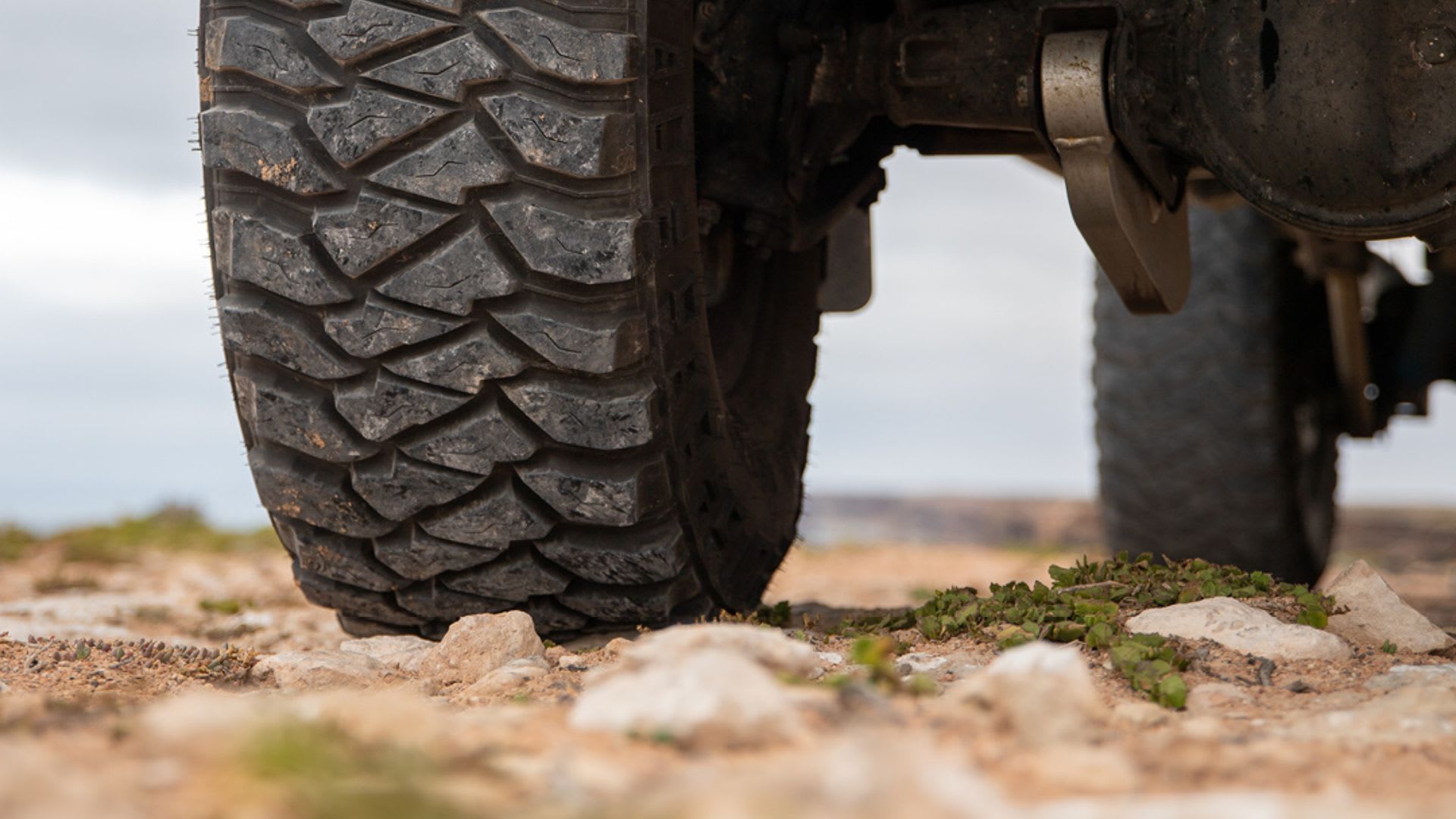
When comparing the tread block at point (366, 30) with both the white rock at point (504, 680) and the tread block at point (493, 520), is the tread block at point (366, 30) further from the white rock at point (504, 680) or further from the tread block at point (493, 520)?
the white rock at point (504, 680)

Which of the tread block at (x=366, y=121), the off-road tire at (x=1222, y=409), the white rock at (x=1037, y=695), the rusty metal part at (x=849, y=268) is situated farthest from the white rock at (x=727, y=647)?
the off-road tire at (x=1222, y=409)

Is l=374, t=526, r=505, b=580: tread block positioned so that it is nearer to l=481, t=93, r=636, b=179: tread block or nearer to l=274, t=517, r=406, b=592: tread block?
l=274, t=517, r=406, b=592: tread block

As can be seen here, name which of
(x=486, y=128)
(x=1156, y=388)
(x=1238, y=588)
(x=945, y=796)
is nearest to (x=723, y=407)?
(x=486, y=128)

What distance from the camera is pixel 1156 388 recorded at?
11.7 ft

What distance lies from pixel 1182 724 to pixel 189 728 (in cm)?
80

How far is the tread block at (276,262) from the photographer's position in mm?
1606

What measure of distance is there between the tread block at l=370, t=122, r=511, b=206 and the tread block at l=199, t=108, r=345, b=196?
0.29ft

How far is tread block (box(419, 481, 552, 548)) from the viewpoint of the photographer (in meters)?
1.69

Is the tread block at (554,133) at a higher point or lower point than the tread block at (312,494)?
higher

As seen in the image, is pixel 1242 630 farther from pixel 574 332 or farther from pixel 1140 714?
pixel 574 332

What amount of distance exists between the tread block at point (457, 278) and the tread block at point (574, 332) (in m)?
0.03

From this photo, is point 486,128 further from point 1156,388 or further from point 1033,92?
point 1156,388

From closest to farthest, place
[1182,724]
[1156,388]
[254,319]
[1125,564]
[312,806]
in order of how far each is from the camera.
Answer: [312,806] < [1182,724] < [254,319] < [1125,564] < [1156,388]

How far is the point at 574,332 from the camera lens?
5.14ft
